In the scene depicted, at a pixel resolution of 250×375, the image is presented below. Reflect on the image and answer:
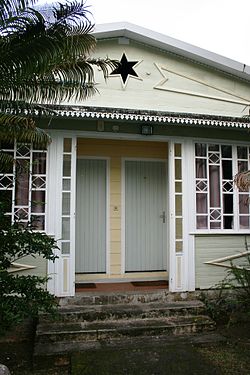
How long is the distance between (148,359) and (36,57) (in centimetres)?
373

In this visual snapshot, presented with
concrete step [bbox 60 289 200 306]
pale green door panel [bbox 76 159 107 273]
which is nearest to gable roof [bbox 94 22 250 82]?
pale green door panel [bbox 76 159 107 273]

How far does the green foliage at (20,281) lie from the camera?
3.88 metres

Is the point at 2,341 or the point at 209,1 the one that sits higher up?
the point at 209,1

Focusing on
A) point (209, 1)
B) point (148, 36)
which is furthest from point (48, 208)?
point (209, 1)

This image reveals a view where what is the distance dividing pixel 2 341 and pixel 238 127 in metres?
5.01

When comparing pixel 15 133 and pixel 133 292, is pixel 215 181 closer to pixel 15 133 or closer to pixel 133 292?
pixel 133 292

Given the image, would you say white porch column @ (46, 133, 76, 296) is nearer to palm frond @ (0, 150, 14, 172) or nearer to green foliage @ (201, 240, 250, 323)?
palm frond @ (0, 150, 14, 172)

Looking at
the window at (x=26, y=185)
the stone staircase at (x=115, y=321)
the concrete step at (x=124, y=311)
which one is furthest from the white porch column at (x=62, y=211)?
the concrete step at (x=124, y=311)

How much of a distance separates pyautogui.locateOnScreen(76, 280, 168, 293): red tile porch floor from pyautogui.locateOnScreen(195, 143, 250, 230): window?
1356mm

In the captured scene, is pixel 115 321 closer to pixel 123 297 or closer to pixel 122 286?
pixel 123 297

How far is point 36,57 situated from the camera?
384 cm

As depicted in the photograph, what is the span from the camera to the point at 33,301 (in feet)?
13.3

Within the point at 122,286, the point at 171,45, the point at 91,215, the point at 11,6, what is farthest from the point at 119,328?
the point at 171,45

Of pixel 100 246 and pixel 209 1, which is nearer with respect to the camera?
pixel 100 246
